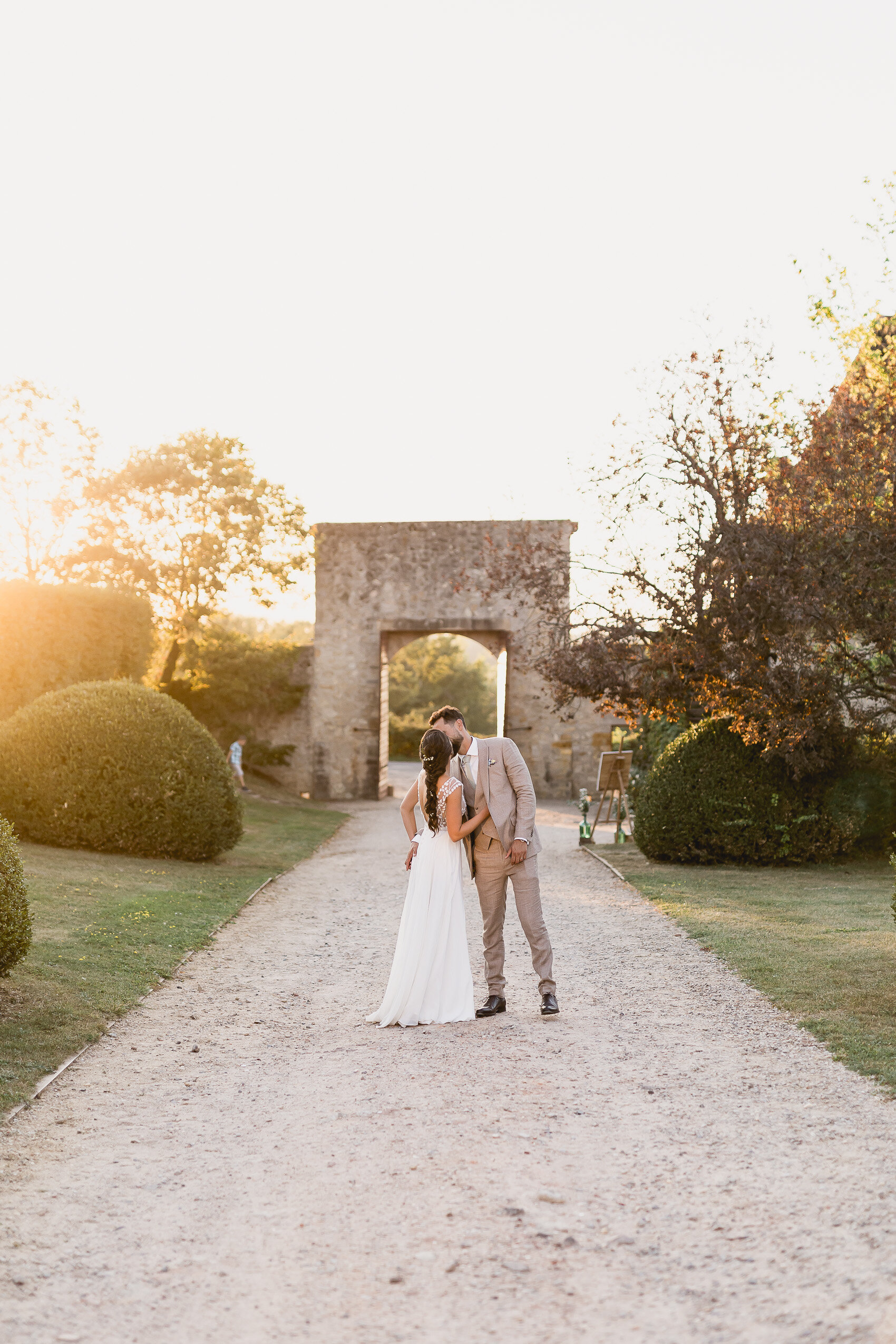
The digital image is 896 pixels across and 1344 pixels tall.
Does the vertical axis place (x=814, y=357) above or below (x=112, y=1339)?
above

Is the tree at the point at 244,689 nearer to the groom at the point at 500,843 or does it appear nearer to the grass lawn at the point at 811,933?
the grass lawn at the point at 811,933

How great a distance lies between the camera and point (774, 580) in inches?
455

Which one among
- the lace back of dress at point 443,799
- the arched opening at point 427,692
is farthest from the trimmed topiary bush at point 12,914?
the arched opening at point 427,692

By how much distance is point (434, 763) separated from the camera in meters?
6.35

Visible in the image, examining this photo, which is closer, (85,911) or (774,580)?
(85,911)

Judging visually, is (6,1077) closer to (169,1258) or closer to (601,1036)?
(169,1258)

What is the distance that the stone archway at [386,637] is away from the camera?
26.1 meters

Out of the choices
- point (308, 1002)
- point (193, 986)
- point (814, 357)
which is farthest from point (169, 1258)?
point (814, 357)

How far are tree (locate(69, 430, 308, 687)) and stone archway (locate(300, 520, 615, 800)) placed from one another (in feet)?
10.2

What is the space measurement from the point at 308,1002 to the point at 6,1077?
207cm

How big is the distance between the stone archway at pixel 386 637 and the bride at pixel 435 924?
19.4 meters

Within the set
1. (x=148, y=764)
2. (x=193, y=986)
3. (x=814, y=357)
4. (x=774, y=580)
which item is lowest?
(x=193, y=986)

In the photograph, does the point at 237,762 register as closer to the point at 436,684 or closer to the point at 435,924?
the point at 435,924

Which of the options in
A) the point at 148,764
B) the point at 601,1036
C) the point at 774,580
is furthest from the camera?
the point at 148,764
